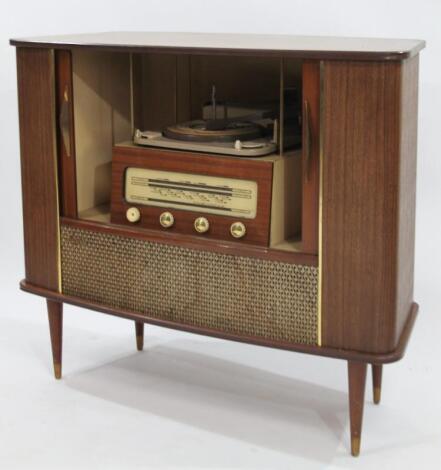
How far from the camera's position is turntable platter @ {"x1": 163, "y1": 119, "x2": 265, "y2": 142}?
8.08 ft

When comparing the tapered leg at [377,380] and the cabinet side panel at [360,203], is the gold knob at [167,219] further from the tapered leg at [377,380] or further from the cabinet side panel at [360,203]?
the tapered leg at [377,380]

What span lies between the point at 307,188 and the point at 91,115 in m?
0.64

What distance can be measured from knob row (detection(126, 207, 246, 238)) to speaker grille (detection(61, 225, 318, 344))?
48 mm

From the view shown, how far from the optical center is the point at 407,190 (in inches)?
90.8

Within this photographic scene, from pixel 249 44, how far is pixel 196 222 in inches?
16.2

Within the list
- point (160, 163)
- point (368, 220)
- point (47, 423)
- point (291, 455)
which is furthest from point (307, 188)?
point (47, 423)

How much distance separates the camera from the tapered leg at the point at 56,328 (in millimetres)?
2725

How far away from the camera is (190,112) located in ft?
9.20

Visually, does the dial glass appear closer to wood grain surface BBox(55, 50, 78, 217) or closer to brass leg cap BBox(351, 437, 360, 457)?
wood grain surface BBox(55, 50, 78, 217)

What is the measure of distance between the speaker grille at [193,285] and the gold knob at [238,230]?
5 centimetres

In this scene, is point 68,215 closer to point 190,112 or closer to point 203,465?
point 190,112

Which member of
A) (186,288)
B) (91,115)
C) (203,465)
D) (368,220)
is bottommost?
(203,465)

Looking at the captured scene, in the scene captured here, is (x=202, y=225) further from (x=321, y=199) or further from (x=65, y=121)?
(x=65, y=121)

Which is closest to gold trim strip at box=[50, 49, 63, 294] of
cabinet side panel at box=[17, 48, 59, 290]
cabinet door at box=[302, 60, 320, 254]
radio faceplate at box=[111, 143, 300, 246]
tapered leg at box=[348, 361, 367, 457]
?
cabinet side panel at box=[17, 48, 59, 290]
